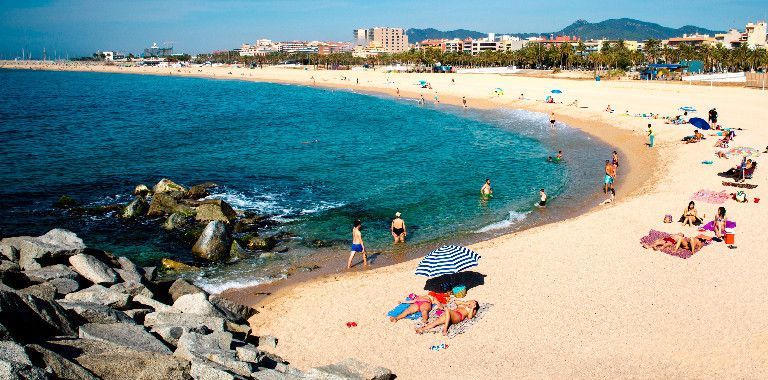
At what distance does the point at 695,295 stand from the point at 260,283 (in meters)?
11.7

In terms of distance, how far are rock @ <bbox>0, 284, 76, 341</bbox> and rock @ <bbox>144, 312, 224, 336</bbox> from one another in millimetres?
1808

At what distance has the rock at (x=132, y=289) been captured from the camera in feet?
41.7

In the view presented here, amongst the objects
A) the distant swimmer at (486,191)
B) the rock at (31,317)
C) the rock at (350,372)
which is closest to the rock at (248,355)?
the rock at (350,372)

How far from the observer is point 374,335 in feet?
40.2

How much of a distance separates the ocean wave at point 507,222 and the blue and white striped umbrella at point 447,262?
689 centimetres

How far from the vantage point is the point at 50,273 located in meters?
12.7

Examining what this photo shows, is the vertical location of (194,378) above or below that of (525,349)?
above

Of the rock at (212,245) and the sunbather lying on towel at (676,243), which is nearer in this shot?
the sunbather lying on towel at (676,243)

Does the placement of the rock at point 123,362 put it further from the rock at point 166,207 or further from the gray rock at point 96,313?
the rock at point 166,207

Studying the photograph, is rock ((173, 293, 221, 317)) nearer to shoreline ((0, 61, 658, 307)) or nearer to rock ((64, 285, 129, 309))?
rock ((64, 285, 129, 309))

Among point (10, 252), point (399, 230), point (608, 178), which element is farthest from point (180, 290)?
point (608, 178)

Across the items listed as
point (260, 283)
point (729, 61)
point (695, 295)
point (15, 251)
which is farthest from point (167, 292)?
point (729, 61)

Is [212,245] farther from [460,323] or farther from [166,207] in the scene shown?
[460,323]

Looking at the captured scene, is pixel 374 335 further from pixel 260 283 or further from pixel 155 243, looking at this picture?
pixel 155 243
